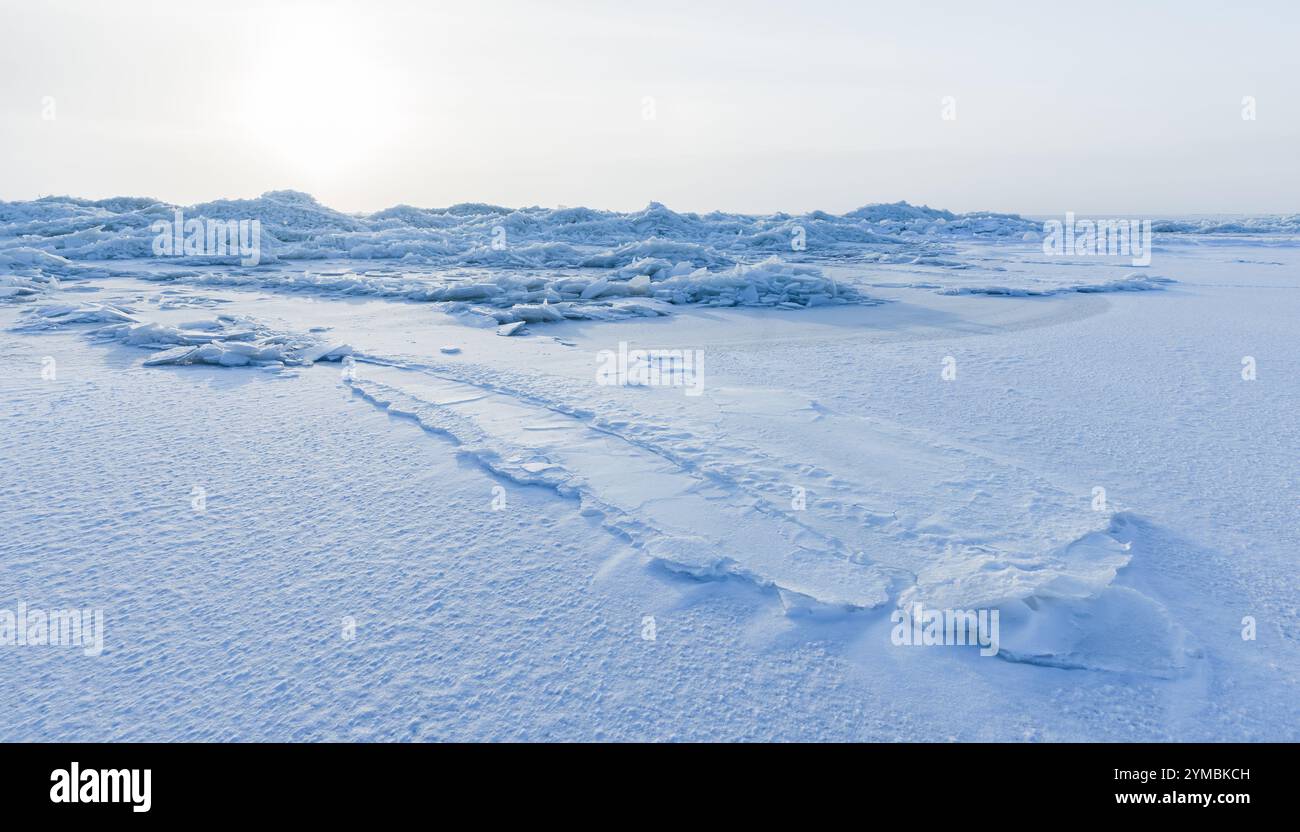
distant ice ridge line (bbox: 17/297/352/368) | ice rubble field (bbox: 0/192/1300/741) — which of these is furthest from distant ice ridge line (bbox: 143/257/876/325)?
ice rubble field (bbox: 0/192/1300/741)

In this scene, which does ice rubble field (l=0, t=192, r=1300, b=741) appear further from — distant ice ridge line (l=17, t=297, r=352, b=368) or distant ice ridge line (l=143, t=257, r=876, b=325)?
distant ice ridge line (l=143, t=257, r=876, b=325)

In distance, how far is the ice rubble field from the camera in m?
1.56

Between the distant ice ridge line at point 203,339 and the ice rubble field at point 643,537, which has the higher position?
the distant ice ridge line at point 203,339

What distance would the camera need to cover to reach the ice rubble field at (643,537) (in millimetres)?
1560

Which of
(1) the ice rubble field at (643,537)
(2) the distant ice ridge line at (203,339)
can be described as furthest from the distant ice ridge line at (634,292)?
(1) the ice rubble field at (643,537)

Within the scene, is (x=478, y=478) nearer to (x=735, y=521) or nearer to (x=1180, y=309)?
(x=735, y=521)

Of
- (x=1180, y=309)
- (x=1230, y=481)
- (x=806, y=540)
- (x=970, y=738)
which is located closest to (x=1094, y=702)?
(x=970, y=738)

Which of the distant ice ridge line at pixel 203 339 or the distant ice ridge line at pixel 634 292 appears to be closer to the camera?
the distant ice ridge line at pixel 203 339

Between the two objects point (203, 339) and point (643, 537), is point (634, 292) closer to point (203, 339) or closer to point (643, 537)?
point (203, 339)

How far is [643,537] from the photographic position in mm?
2324

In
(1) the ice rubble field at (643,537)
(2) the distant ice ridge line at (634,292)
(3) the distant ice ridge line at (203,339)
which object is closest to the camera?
(1) the ice rubble field at (643,537)

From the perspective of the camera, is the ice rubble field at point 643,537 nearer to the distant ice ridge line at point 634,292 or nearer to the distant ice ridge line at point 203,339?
the distant ice ridge line at point 203,339
